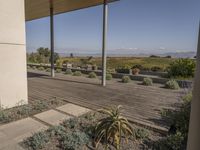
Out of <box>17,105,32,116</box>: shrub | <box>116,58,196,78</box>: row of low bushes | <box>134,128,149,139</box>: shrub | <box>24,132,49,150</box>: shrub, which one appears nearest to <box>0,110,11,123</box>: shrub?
<box>17,105,32,116</box>: shrub

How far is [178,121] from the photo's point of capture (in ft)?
8.66

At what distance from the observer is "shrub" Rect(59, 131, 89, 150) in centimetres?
216

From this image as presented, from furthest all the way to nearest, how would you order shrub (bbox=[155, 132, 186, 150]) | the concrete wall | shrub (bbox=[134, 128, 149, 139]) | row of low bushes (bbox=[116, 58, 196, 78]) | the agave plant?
1. row of low bushes (bbox=[116, 58, 196, 78])
2. the concrete wall
3. shrub (bbox=[134, 128, 149, 139])
4. the agave plant
5. shrub (bbox=[155, 132, 186, 150])

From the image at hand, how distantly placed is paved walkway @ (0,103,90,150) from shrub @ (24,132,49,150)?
12 centimetres

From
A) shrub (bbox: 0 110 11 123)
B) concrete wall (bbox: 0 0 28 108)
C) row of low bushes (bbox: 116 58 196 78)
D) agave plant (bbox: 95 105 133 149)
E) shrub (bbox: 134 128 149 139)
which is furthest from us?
row of low bushes (bbox: 116 58 196 78)

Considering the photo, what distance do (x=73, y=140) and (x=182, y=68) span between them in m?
7.26

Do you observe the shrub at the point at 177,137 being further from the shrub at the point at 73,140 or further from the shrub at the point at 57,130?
the shrub at the point at 57,130

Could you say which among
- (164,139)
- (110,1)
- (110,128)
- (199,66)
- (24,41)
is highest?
(110,1)

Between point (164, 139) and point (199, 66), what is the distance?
190cm

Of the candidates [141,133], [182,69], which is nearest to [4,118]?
[141,133]

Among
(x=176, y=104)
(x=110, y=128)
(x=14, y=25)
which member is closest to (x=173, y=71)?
(x=176, y=104)

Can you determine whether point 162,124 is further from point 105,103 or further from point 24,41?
point 24,41

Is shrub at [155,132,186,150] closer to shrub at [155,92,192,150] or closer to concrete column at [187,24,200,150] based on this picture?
shrub at [155,92,192,150]

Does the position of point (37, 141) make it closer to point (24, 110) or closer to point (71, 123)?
point (71, 123)
